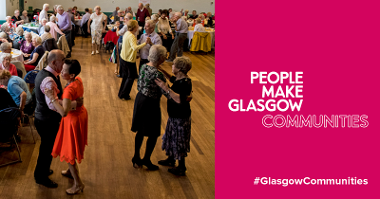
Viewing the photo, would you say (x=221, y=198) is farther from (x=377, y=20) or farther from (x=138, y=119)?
(x=377, y=20)

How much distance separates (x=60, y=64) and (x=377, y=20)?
2.35 meters

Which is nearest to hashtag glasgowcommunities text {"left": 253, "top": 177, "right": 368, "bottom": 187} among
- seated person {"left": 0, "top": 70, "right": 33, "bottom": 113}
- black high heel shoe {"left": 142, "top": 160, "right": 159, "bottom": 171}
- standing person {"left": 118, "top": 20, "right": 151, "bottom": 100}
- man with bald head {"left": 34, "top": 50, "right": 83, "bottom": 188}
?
black high heel shoe {"left": 142, "top": 160, "right": 159, "bottom": 171}

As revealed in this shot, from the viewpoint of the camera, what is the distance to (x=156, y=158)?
13.1 ft

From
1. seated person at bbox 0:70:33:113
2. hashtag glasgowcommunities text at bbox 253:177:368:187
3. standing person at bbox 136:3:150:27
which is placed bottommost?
hashtag glasgowcommunities text at bbox 253:177:368:187

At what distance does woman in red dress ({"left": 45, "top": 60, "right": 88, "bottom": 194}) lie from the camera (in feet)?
9.12

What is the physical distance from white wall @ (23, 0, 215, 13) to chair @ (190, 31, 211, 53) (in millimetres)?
6084

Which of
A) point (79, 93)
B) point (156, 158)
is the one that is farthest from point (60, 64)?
point (156, 158)

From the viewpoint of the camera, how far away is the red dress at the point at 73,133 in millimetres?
2902

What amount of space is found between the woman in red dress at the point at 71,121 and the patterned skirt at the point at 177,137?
0.82 metres

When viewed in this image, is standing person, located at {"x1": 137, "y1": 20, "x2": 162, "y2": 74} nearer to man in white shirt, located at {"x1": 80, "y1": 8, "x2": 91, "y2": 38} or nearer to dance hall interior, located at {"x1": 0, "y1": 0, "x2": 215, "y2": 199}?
dance hall interior, located at {"x1": 0, "y1": 0, "x2": 215, "y2": 199}

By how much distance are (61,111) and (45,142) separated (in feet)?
1.66

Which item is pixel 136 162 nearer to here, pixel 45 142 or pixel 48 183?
pixel 48 183

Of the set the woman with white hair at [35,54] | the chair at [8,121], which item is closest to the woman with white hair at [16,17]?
the woman with white hair at [35,54]

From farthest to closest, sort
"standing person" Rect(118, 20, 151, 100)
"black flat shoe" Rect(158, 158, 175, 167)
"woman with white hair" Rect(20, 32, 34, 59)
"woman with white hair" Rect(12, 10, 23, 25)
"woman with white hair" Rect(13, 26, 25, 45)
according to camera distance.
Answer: "woman with white hair" Rect(12, 10, 23, 25) → "woman with white hair" Rect(13, 26, 25, 45) → "woman with white hair" Rect(20, 32, 34, 59) → "standing person" Rect(118, 20, 151, 100) → "black flat shoe" Rect(158, 158, 175, 167)
